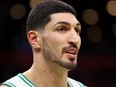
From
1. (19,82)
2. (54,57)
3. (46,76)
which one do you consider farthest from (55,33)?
(19,82)

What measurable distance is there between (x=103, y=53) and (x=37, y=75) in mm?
6211

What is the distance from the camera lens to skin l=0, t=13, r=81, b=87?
4281 millimetres

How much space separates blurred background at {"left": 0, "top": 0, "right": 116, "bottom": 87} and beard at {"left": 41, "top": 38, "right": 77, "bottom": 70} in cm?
528

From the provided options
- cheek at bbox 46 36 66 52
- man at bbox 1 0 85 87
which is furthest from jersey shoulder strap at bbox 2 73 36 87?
cheek at bbox 46 36 66 52

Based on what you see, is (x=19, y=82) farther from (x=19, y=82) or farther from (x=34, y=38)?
(x=34, y=38)

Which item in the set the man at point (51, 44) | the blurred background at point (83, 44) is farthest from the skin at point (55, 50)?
the blurred background at point (83, 44)

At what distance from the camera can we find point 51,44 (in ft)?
14.2

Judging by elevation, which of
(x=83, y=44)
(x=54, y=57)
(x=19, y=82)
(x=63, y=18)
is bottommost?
(x=83, y=44)

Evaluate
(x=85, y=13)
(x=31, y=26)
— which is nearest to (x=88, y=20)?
(x=85, y=13)

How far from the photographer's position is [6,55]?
400 inches

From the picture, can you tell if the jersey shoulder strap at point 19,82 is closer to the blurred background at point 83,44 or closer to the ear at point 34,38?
the ear at point 34,38

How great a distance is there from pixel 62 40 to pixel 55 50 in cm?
11

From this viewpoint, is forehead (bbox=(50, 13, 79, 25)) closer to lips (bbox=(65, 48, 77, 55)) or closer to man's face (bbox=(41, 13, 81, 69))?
man's face (bbox=(41, 13, 81, 69))

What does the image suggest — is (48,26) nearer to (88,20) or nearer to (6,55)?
(6,55)
